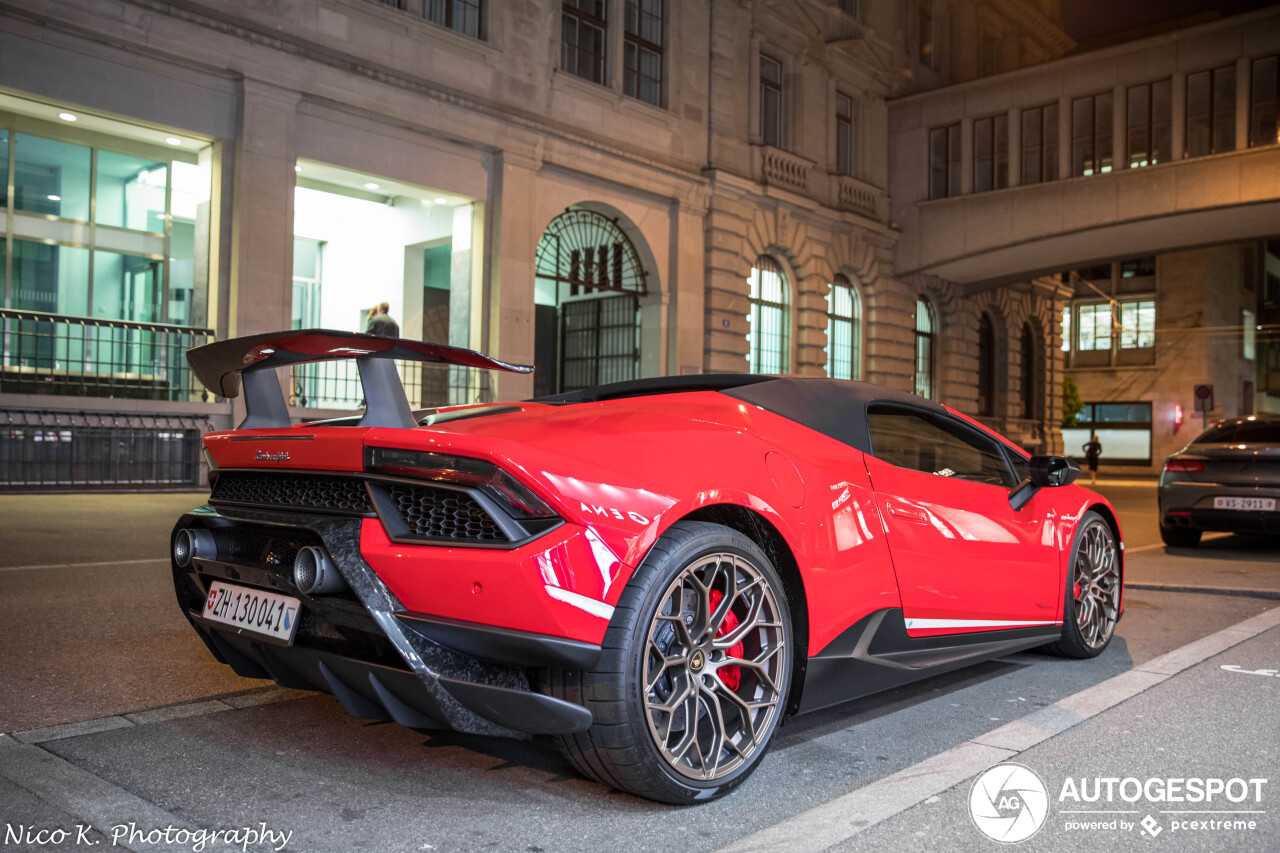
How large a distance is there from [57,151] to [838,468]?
1541cm

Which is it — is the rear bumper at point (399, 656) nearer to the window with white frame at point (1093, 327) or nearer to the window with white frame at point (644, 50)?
the window with white frame at point (644, 50)

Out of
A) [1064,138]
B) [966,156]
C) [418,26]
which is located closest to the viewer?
[418,26]

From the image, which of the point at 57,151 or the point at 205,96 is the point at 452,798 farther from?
the point at 57,151

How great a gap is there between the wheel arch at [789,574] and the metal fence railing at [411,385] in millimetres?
13505

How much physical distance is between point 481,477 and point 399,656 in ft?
1.57

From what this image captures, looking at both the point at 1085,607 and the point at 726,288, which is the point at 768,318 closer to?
the point at 726,288

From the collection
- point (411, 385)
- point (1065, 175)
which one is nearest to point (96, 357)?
point (411, 385)

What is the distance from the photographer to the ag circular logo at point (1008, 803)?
2.48 m

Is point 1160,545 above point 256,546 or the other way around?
the other way around

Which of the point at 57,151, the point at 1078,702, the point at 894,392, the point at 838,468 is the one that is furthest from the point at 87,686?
the point at 57,151

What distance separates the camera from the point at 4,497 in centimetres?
1145

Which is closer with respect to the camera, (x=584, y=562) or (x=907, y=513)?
(x=584, y=562)

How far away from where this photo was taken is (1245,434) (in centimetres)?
956

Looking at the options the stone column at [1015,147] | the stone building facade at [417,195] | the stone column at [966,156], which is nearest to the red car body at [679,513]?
the stone building facade at [417,195]
